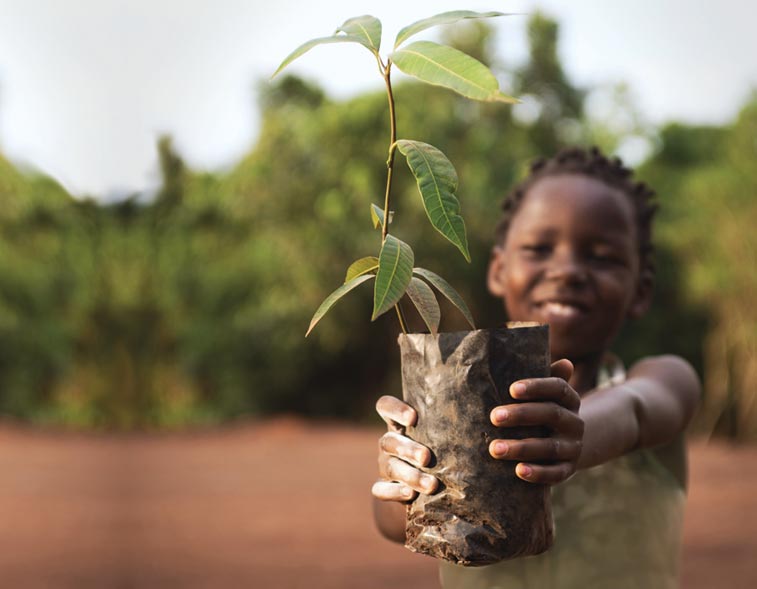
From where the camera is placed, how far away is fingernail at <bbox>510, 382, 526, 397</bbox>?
55.7 inches

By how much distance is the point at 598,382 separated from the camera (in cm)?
232

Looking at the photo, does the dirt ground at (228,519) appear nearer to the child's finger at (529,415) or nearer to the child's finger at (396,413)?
the child's finger at (396,413)

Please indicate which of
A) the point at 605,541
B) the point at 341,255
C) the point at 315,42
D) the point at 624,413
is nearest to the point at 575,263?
the point at 624,413

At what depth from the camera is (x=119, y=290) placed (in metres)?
7.23

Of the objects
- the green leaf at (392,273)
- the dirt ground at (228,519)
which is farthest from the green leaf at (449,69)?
the dirt ground at (228,519)

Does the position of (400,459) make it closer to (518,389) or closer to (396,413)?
(396,413)

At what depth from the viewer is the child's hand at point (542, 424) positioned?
141 cm

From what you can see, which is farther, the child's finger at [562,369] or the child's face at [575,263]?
the child's face at [575,263]

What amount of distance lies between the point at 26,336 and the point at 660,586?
16306 millimetres

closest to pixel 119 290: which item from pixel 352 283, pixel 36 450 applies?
pixel 352 283

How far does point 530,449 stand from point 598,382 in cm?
98

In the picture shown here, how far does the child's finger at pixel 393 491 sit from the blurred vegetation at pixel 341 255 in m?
12.0

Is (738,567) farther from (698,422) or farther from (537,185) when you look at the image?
(698,422)

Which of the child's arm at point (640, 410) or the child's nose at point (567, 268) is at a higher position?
the child's nose at point (567, 268)
